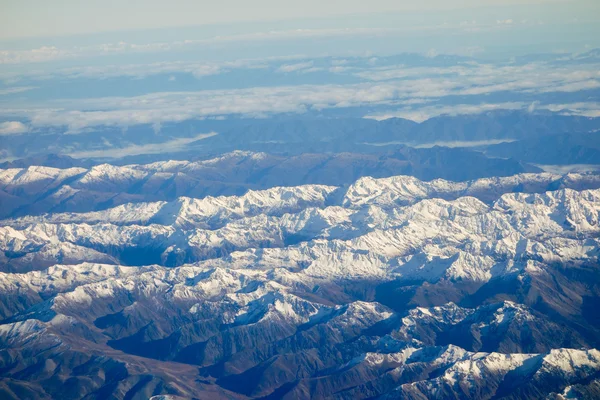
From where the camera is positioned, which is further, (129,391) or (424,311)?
(424,311)

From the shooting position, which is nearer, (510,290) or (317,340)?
(317,340)

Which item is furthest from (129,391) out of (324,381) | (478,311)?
(478,311)

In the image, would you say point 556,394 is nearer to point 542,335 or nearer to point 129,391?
point 542,335

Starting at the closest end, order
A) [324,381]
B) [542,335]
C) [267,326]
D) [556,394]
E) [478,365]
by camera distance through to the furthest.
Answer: [556,394] → [478,365] → [324,381] → [542,335] → [267,326]

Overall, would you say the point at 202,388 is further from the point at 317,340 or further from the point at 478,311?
the point at 478,311

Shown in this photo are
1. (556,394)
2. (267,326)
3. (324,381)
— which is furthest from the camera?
(267,326)

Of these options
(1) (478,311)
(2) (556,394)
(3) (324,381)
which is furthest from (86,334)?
(2) (556,394)

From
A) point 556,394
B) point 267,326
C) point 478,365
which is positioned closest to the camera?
point 556,394

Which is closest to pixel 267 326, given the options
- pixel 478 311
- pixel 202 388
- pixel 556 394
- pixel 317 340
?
pixel 317 340
